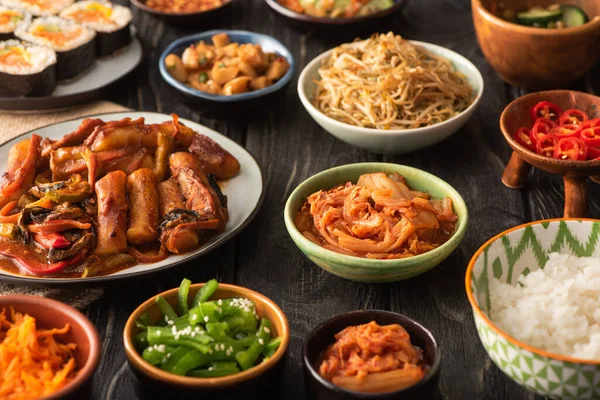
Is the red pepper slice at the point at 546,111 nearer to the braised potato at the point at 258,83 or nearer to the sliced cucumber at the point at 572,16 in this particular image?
the sliced cucumber at the point at 572,16

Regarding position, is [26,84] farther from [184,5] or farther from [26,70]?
[184,5]

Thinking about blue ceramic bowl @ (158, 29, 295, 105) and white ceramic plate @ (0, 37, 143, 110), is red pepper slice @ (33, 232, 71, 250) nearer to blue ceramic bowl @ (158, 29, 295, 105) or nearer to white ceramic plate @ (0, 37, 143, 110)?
blue ceramic bowl @ (158, 29, 295, 105)

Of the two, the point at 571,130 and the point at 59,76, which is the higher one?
the point at 571,130

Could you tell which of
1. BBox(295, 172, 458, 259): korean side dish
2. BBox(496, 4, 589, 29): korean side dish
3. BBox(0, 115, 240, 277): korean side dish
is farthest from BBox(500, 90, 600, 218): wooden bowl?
BBox(0, 115, 240, 277): korean side dish

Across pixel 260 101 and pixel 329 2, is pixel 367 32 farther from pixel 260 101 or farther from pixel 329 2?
pixel 260 101

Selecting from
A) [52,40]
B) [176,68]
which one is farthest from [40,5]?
[176,68]

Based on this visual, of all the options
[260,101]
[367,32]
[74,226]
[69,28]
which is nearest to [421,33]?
[367,32]
